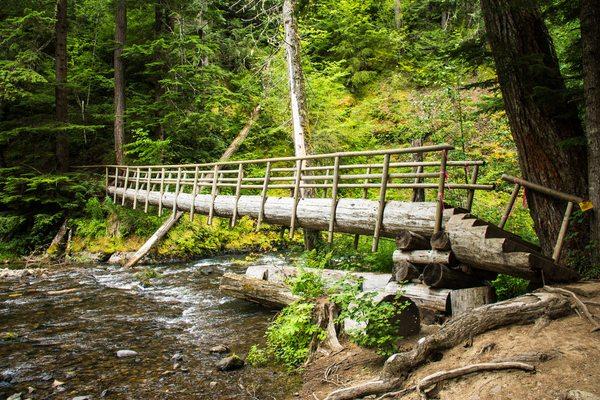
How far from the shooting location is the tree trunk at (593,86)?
5.71 metres

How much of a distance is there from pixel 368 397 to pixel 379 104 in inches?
771

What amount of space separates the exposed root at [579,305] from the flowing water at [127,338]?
3.54m

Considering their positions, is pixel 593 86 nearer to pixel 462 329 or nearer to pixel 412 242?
pixel 412 242

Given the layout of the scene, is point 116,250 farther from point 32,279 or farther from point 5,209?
point 5,209

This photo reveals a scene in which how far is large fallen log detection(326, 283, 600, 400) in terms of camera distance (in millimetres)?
4707

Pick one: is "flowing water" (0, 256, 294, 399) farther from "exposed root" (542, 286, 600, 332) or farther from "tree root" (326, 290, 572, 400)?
"exposed root" (542, 286, 600, 332)

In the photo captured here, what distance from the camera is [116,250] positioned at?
17.0m

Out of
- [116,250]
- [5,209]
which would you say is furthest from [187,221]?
[5,209]

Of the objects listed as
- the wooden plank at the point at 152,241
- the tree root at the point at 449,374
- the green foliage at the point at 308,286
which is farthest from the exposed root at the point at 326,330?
the wooden plank at the point at 152,241

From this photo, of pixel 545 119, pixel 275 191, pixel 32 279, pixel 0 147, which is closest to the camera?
pixel 545 119

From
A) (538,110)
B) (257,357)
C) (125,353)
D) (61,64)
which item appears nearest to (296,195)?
(257,357)

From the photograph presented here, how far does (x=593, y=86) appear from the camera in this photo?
5727 mm

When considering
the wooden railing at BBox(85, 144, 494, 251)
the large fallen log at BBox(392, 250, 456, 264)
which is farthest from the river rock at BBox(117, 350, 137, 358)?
the large fallen log at BBox(392, 250, 456, 264)

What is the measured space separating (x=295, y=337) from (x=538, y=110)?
5.15 metres
